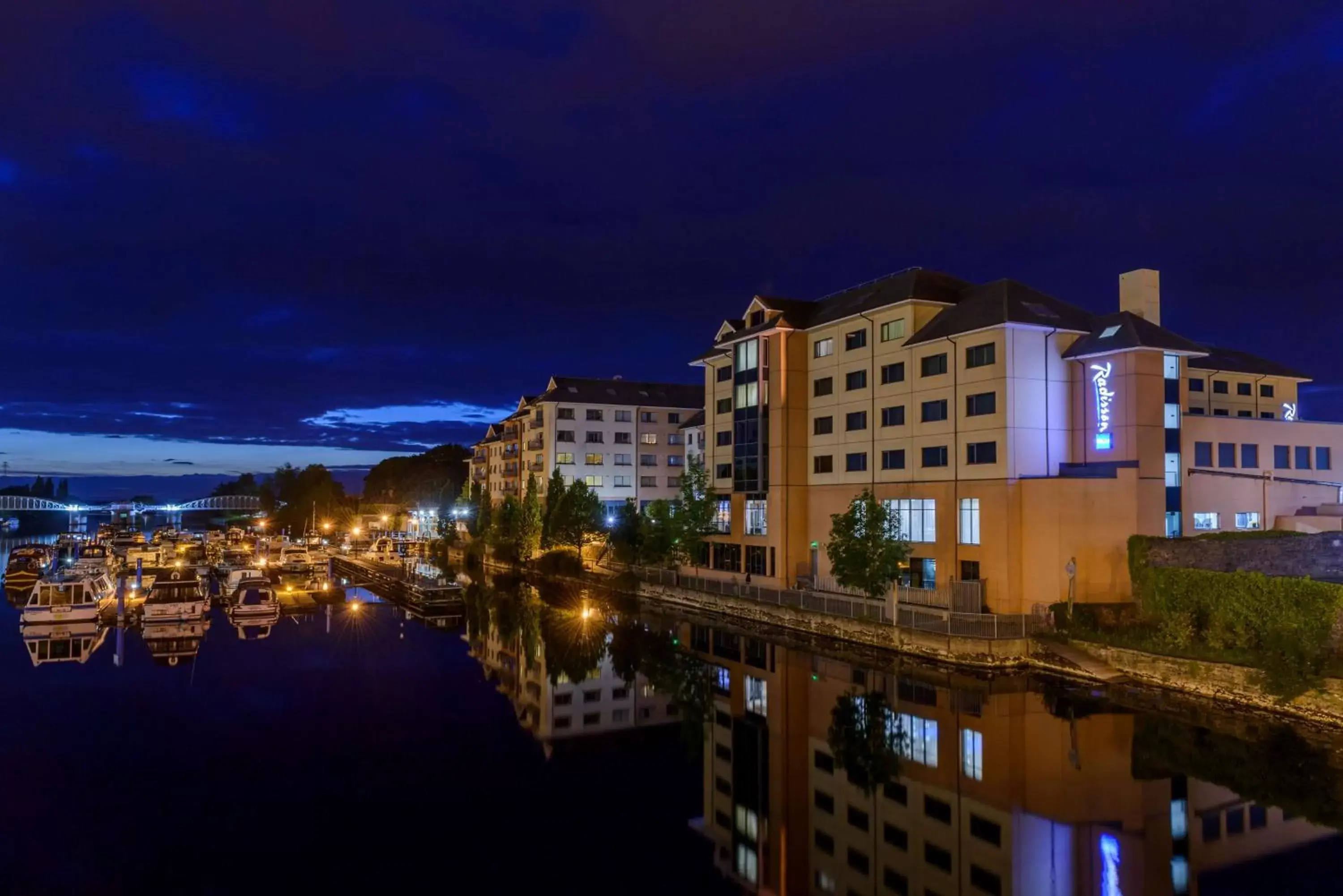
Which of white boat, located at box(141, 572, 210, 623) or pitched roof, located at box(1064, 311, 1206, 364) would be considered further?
white boat, located at box(141, 572, 210, 623)

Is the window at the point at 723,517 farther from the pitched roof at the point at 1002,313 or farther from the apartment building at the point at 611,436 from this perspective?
the apartment building at the point at 611,436

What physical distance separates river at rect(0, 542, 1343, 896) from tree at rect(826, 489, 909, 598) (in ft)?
12.7

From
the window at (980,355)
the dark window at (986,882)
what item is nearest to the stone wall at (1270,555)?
the window at (980,355)

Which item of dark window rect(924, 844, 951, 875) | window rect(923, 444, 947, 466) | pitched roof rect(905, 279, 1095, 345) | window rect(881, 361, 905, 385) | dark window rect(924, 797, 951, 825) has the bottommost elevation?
dark window rect(924, 844, 951, 875)

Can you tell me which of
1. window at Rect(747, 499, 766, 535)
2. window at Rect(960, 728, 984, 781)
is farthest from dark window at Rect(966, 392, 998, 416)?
window at Rect(960, 728, 984, 781)

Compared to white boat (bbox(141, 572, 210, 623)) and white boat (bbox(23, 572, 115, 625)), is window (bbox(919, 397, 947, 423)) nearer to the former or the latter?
white boat (bbox(141, 572, 210, 623))

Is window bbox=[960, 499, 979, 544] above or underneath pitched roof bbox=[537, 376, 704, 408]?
underneath

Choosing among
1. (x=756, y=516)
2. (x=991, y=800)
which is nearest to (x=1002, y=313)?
(x=756, y=516)

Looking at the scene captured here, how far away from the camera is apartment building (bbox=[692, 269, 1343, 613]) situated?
3981cm

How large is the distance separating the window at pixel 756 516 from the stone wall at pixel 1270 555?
2355cm

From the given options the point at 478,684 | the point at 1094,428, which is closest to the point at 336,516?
the point at 478,684

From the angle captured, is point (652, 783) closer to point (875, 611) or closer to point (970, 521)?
point (875, 611)

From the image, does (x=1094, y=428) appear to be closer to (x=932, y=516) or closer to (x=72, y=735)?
(x=932, y=516)

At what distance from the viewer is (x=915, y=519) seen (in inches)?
1826
